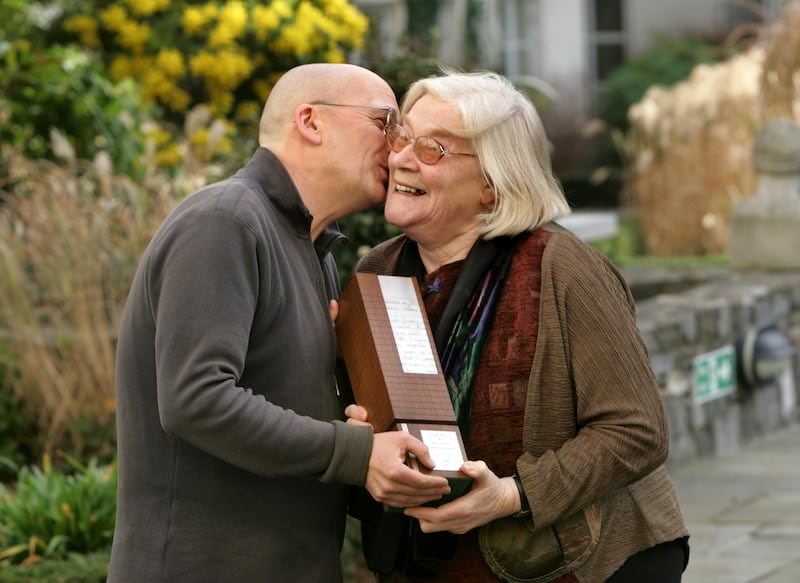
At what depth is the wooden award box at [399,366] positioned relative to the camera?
2570 mm

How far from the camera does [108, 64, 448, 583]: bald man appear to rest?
2488 mm

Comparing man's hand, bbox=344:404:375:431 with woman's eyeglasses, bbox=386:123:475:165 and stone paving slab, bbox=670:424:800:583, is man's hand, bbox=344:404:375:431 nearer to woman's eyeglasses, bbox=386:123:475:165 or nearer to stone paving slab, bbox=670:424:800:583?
woman's eyeglasses, bbox=386:123:475:165

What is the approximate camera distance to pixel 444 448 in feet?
8.42

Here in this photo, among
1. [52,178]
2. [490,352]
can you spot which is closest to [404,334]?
[490,352]

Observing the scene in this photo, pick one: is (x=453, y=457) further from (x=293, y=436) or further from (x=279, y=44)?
(x=279, y=44)

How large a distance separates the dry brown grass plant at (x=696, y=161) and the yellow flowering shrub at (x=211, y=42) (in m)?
4.24

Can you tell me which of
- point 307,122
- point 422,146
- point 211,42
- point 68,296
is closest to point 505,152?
point 422,146

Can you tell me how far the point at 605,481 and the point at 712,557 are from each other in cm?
321

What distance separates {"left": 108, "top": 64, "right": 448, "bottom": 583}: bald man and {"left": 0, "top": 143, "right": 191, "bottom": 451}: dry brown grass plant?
138 inches

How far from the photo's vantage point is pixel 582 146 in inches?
870

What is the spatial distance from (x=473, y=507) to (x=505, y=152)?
73cm

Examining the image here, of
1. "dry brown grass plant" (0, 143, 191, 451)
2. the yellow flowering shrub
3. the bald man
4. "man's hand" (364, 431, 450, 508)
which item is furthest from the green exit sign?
"man's hand" (364, 431, 450, 508)

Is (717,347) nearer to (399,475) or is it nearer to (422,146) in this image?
(422,146)

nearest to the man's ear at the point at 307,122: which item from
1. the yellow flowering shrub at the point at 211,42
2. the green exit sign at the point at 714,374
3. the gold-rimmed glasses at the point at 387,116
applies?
the gold-rimmed glasses at the point at 387,116
